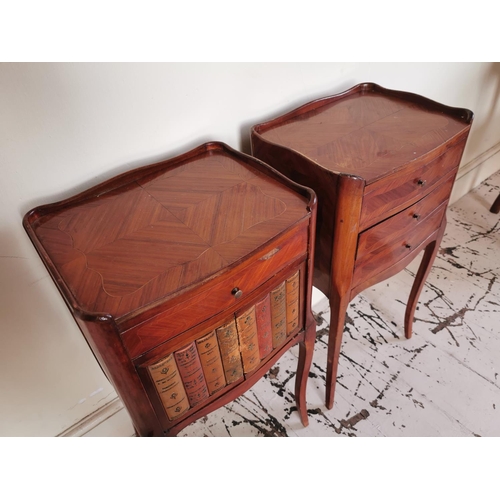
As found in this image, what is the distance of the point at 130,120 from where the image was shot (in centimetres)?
82

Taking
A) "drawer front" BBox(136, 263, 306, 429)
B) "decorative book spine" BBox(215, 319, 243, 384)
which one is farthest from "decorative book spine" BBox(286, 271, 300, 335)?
"decorative book spine" BBox(215, 319, 243, 384)

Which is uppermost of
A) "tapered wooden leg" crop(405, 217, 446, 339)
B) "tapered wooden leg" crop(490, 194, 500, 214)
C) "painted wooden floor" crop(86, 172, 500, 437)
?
"tapered wooden leg" crop(405, 217, 446, 339)

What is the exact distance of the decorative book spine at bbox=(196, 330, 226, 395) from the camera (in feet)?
2.19

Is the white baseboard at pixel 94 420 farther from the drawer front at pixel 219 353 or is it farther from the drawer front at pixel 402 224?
the drawer front at pixel 402 224

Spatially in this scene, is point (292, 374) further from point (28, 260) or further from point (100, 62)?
point (100, 62)

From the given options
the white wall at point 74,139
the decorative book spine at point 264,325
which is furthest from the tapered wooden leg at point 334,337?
the white wall at point 74,139

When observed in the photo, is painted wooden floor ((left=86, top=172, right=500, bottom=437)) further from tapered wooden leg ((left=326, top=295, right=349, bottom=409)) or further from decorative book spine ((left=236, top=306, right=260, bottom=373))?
decorative book spine ((left=236, top=306, right=260, bottom=373))

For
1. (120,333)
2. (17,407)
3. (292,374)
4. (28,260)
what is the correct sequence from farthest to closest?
1. (292,374)
2. (17,407)
3. (28,260)
4. (120,333)

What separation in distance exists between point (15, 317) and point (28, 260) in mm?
140

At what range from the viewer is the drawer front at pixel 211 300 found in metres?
0.57

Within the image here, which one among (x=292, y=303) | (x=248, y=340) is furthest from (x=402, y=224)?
(x=248, y=340)

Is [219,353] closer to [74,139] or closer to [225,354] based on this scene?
[225,354]

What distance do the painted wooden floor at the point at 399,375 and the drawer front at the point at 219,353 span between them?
519mm
